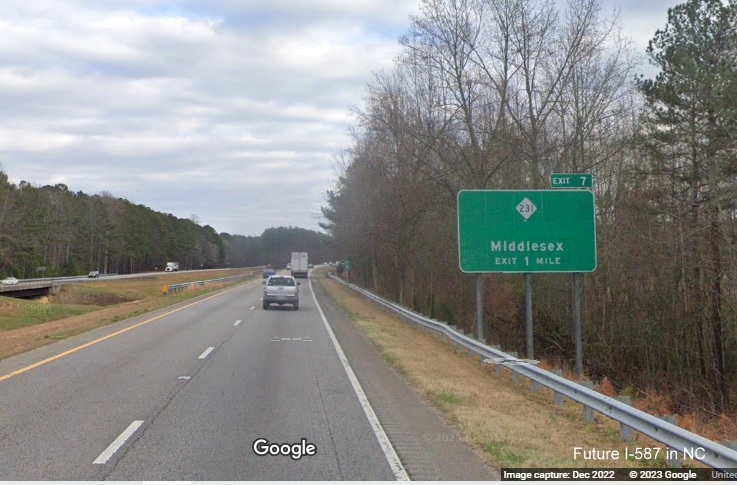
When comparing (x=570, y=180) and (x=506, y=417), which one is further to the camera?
(x=570, y=180)

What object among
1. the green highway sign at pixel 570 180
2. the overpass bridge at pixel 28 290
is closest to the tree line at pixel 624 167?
the green highway sign at pixel 570 180

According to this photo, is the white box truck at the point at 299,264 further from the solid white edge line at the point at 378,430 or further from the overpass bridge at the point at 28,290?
the solid white edge line at the point at 378,430

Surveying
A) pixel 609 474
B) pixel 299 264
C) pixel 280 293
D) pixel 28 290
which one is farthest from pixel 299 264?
pixel 609 474

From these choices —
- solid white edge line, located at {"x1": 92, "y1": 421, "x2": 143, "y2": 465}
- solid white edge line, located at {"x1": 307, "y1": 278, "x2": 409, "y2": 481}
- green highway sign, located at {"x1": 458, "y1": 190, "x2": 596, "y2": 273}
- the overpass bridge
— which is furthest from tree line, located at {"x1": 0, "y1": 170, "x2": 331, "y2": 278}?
solid white edge line, located at {"x1": 92, "y1": 421, "x2": 143, "y2": 465}

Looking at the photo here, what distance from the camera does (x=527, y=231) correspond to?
18.7m

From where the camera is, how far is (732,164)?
2114cm

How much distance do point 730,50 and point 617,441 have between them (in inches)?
714

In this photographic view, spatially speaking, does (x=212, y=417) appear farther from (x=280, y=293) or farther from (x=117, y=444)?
(x=280, y=293)

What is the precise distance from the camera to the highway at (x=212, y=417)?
6809mm

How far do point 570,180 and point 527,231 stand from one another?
5.95 ft

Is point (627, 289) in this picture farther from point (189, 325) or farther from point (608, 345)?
point (189, 325)

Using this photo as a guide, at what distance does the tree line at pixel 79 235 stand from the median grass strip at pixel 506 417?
257ft

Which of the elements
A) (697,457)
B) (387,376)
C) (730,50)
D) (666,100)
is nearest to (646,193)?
(666,100)

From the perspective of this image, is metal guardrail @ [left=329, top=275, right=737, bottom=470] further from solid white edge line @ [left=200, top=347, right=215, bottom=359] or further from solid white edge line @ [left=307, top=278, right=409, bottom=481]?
solid white edge line @ [left=200, top=347, right=215, bottom=359]
